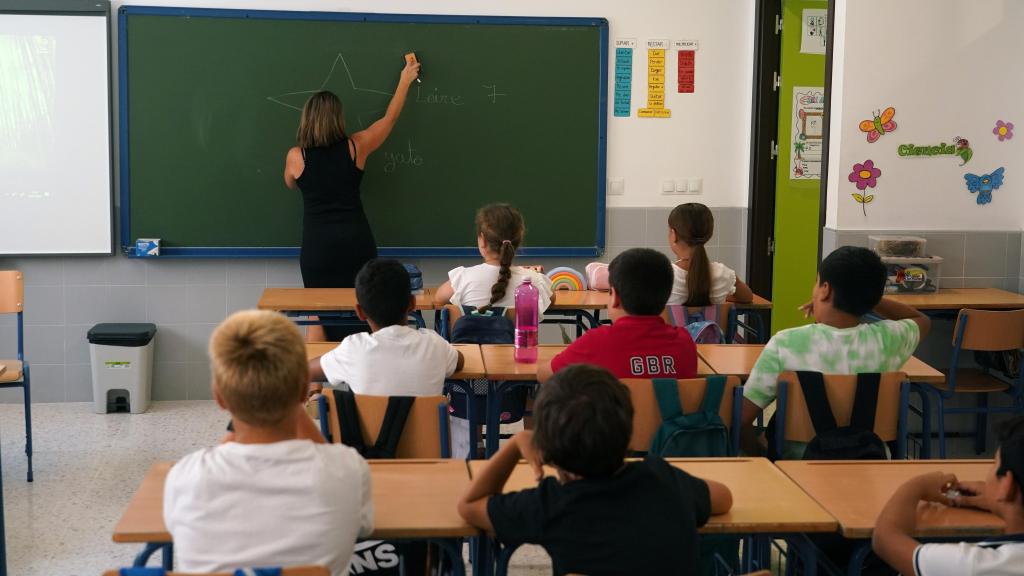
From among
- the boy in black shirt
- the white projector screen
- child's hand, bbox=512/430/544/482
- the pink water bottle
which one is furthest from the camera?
the white projector screen

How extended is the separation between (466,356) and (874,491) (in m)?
1.75

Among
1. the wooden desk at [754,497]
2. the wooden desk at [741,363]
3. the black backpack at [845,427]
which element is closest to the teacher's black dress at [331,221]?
the wooden desk at [741,363]

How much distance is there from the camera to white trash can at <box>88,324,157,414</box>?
5.98m

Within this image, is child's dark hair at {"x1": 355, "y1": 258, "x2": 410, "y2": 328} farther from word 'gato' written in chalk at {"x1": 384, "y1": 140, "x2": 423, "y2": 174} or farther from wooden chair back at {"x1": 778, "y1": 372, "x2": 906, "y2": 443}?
word 'gato' written in chalk at {"x1": 384, "y1": 140, "x2": 423, "y2": 174}

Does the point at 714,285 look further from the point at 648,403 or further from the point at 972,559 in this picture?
the point at 972,559

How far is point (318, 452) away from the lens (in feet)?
6.78

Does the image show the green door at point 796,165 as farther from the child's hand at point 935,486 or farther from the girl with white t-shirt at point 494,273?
the child's hand at point 935,486

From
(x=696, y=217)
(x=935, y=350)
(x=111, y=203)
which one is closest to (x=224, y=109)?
(x=111, y=203)

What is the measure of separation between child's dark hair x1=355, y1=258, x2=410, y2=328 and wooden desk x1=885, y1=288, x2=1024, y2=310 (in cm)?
292

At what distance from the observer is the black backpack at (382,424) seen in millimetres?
2891

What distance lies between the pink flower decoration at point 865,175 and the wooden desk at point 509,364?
7.43 ft

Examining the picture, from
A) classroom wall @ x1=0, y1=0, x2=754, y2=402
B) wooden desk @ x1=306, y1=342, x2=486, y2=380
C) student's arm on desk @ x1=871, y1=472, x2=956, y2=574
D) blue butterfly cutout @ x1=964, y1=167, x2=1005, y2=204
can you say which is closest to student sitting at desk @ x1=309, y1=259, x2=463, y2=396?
wooden desk @ x1=306, y1=342, x2=486, y2=380

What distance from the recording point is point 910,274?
5656mm

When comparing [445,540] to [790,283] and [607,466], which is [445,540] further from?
[790,283]
